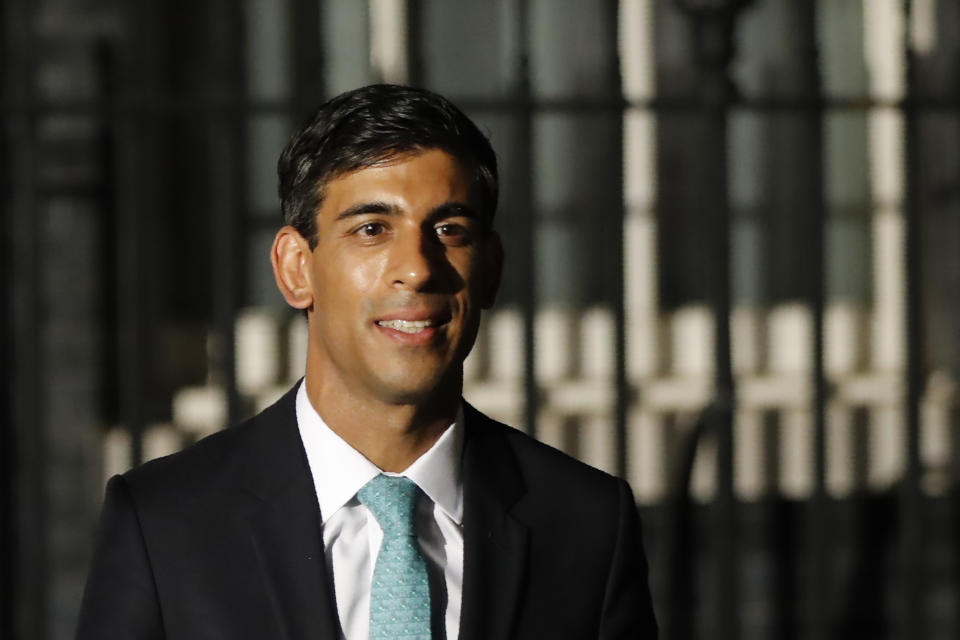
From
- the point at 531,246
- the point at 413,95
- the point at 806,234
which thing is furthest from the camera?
the point at 806,234

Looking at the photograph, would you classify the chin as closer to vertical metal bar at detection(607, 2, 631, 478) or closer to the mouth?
the mouth

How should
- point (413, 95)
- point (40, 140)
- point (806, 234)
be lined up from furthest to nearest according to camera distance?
1. point (40, 140)
2. point (806, 234)
3. point (413, 95)

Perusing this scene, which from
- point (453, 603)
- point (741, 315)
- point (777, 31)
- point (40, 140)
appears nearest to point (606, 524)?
point (453, 603)

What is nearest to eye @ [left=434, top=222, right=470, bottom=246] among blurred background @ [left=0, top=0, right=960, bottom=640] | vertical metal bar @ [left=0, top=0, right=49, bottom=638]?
vertical metal bar @ [left=0, top=0, right=49, bottom=638]

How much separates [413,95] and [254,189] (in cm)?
485

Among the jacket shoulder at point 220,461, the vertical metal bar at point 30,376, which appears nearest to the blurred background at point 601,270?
the vertical metal bar at point 30,376

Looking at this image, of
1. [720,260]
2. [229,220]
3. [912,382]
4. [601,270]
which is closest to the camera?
[229,220]

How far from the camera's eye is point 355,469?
1.51 m

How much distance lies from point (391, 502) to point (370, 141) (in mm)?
394

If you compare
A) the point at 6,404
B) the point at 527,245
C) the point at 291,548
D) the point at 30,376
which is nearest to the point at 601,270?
the point at 6,404

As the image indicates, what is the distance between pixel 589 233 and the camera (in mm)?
6625

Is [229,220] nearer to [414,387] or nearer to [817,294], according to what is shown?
[817,294]

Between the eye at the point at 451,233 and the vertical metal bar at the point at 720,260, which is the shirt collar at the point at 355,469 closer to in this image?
the eye at the point at 451,233

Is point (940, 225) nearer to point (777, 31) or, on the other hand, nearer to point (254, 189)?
point (777, 31)
